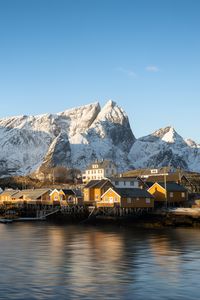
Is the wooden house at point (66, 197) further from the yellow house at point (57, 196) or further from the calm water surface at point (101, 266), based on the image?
the calm water surface at point (101, 266)

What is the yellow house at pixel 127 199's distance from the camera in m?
87.2

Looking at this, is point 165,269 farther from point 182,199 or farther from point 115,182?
point 115,182

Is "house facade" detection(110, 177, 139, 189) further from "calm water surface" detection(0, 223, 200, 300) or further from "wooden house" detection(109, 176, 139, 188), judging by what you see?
"calm water surface" detection(0, 223, 200, 300)

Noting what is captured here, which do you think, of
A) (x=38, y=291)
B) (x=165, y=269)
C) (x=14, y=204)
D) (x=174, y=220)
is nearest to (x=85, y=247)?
(x=165, y=269)

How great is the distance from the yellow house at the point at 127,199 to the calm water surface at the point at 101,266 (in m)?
25.3

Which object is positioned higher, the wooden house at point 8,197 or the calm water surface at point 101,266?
the wooden house at point 8,197

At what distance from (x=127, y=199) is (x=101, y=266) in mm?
49789

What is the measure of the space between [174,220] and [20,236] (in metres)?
25.8

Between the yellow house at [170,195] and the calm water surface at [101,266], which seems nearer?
the calm water surface at [101,266]

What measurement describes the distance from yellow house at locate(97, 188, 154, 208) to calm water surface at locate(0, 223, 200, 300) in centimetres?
2525

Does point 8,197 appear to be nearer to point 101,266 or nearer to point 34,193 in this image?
point 34,193

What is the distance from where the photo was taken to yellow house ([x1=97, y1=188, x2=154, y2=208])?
286 ft

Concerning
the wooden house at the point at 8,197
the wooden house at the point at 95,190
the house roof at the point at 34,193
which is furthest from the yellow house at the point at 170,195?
the wooden house at the point at 8,197

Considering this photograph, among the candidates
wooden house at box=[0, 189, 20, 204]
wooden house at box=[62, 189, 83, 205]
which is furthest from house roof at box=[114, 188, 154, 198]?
wooden house at box=[0, 189, 20, 204]
